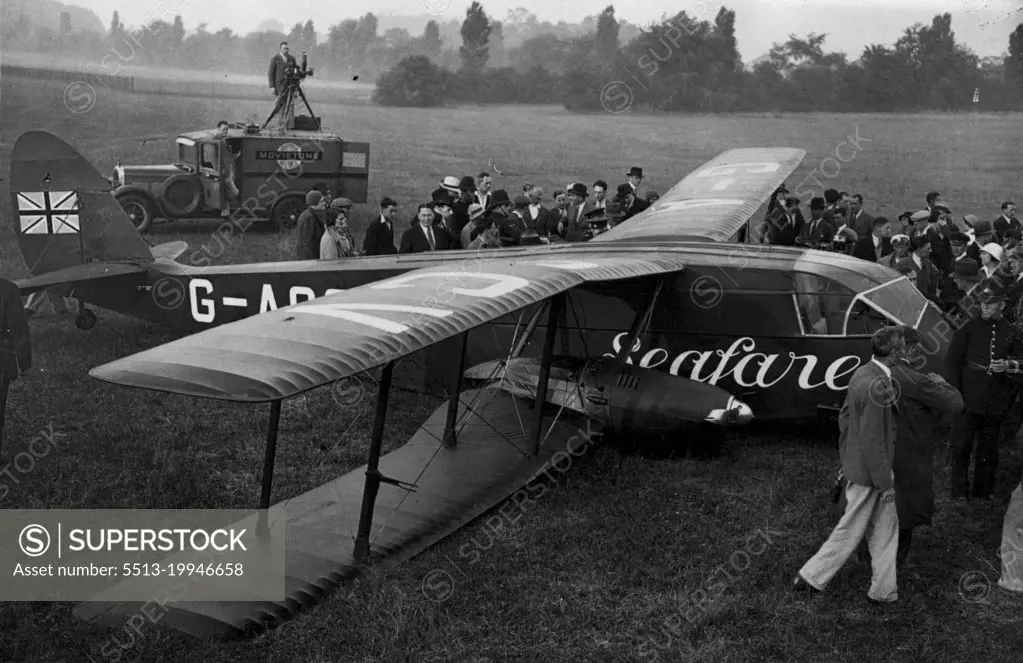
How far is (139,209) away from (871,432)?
593 inches

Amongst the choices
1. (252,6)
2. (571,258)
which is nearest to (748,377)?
(571,258)

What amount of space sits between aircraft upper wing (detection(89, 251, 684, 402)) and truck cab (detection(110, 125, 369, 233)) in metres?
11.9

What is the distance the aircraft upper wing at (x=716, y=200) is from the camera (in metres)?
9.85

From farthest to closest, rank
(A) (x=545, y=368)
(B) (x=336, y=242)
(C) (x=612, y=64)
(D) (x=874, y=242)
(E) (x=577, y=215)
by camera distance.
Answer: (C) (x=612, y=64), (E) (x=577, y=215), (D) (x=874, y=242), (B) (x=336, y=242), (A) (x=545, y=368)

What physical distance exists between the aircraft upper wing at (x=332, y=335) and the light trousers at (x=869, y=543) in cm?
240

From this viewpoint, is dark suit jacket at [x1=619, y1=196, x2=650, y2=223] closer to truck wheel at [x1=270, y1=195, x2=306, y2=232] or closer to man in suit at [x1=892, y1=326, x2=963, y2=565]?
truck wheel at [x1=270, y1=195, x2=306, y2=232]

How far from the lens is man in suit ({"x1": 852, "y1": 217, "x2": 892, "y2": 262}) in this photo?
12523 mm

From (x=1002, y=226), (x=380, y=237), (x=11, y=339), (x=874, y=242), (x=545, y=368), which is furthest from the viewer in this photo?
(x=1002, y=226)

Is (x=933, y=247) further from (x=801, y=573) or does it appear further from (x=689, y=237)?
(x=801, y=573)

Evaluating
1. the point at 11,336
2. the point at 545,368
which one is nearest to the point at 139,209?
the point at 11,336

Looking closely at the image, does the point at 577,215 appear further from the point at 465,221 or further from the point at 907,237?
the point at 907,237

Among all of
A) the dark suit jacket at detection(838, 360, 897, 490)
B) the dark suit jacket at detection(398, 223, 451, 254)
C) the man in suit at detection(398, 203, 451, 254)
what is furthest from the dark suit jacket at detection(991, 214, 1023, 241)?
the dark suit jacket at detection(838, 360, 897, 490)

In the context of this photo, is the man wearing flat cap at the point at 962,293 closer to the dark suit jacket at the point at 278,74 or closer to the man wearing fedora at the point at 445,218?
the man wearing fedora at the point at 445,218

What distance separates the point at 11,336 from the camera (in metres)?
6.95
